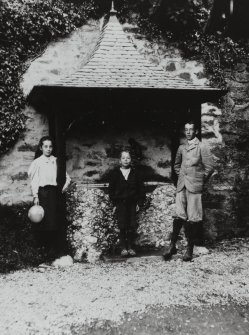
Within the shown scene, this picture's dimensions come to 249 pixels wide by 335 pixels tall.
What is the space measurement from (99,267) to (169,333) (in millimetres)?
2055

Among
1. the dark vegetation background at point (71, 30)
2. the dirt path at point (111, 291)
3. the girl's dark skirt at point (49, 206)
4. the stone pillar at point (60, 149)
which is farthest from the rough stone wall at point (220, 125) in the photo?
the girl's dark skirt at point (49, 206)

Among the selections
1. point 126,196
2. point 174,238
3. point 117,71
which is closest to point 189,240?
point 174,238

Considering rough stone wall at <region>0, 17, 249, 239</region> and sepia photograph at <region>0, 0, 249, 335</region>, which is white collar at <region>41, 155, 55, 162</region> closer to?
sepia photograph at <region>0, 0, 249, 335</region>

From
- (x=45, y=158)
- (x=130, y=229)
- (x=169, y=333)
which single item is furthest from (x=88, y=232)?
(x=169, y=333)

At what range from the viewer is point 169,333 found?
3.74 metres

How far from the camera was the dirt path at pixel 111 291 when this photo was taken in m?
3.97

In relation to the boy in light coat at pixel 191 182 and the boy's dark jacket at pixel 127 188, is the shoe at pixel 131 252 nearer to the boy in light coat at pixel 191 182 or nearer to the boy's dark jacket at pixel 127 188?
the boy in light coat at pixel 191 182

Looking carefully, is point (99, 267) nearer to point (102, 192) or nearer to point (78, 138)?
point (102, 192)

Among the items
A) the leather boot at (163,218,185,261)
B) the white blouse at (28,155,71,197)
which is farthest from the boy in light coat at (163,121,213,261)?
the white blouse at (28,155,71,197)

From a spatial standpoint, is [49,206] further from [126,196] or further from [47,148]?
[126,196]

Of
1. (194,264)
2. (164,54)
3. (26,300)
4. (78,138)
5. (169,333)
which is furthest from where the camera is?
(164,54)

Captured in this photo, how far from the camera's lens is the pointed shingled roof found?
5.85m

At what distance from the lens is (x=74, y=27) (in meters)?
7.38

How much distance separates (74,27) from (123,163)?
2.79 metres
